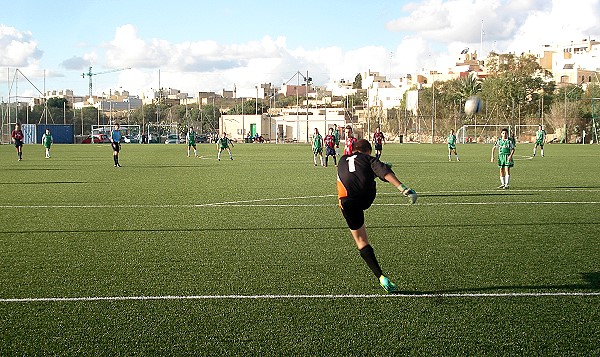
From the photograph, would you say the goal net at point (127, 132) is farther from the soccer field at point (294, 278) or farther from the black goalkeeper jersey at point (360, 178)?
the black goalkeeper jersey at point (360, 178)

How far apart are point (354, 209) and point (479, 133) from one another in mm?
79214

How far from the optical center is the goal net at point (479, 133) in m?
82.4

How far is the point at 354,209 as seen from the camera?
852cm

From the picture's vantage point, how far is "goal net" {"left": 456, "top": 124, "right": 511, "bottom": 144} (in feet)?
270

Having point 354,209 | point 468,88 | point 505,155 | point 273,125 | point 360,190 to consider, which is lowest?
point 354,209

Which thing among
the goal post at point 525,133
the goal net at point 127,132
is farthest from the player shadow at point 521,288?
the goal net at point 127,132

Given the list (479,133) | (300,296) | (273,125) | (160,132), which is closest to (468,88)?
(479,133)

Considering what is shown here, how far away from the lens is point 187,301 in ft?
26.3

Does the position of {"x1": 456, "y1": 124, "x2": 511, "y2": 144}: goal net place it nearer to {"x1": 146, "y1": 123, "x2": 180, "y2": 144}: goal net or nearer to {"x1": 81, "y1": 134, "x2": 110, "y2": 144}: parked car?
{"x1": 146, "y1": 123, "x2": 180, "y2": 144}: goal net

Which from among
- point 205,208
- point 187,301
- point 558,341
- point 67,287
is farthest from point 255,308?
point 205,208

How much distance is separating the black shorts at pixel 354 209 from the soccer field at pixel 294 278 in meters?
0.77

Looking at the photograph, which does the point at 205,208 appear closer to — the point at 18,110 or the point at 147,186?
the point at 147,186

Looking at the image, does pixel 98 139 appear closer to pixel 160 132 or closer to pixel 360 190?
pixel 160 132

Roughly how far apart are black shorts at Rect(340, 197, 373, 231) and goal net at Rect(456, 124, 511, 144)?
7490 centimetres
